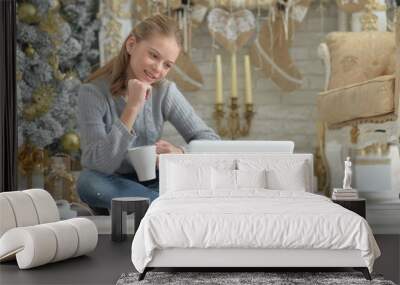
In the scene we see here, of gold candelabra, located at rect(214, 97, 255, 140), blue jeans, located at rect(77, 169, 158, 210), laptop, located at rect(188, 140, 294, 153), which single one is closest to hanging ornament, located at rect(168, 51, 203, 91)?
gold candelabra, located at rect(214, 97, 255, 140)

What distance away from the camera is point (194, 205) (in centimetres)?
454

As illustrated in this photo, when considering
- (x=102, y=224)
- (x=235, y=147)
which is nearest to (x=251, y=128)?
(x=235, y=147)

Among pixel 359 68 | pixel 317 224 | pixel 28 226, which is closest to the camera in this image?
pixel 317 224

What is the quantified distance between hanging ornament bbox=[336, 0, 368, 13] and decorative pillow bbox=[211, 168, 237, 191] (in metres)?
2.03

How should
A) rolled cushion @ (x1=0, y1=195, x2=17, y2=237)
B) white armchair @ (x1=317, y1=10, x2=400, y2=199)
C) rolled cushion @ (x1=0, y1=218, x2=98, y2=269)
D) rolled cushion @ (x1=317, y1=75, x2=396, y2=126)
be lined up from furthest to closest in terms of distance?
white armchair @ (x1=317, y1=10, x2=400, y2=199), rolled cushion @ (x1=317, y1=75, x2=396, y2=126), rolled cushion @ (x1=0, y1=195, x2=17, y2=237), rolled cushion @ (x1=0, y1=218, x2=98, y2=269)

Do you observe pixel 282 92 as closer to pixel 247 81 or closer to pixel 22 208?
pixel 247 81

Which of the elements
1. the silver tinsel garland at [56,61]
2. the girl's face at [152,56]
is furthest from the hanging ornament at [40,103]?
the girl's face at [152,56]

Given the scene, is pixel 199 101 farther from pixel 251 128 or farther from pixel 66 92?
pixel 66 92

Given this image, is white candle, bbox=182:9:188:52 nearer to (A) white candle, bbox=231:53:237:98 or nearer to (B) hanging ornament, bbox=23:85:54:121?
(A) white candle, bbox=231:53:237:98

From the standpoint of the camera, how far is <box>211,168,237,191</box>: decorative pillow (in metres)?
5.76

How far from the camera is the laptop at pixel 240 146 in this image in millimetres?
6598

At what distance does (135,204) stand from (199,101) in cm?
132

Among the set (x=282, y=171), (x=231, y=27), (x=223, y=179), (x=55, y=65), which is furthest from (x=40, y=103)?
(x=282, y=171)

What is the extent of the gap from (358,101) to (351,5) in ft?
3.23
